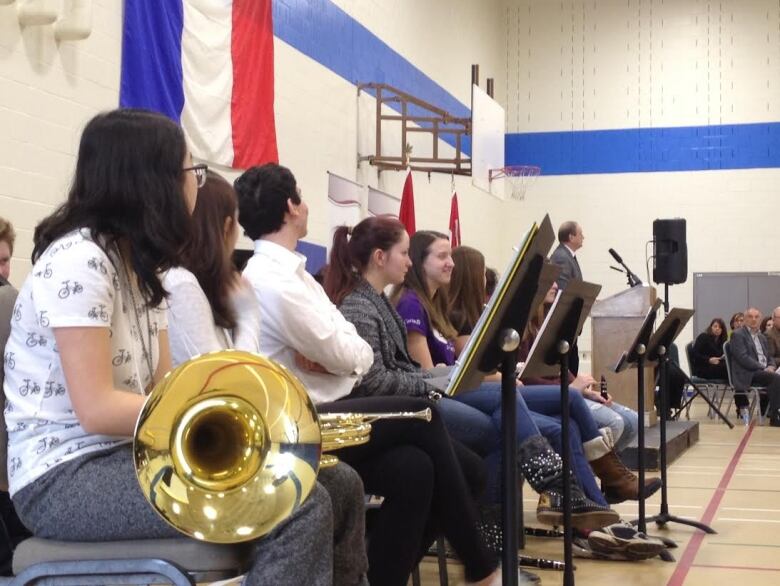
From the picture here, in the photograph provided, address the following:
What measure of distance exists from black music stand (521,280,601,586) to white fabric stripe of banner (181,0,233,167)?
3.47 m

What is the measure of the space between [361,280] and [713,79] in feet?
36.5

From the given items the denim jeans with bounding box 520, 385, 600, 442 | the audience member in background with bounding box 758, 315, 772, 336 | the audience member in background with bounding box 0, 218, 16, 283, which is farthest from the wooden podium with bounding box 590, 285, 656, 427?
the audience member in background with bounding box 0, 218, 16, 283

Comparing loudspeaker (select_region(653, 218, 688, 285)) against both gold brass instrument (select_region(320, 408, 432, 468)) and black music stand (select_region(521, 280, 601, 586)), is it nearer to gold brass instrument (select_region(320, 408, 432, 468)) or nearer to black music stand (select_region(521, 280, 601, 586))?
black music stand (select_region(521, 280, 601, 586))

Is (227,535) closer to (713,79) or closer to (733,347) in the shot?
(733,347)

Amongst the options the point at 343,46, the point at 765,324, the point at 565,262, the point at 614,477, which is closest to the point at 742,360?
Result: the point at 765,324

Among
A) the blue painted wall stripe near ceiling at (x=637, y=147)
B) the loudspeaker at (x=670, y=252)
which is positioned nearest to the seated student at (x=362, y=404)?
the loudspeaker at (x=670, y=252)

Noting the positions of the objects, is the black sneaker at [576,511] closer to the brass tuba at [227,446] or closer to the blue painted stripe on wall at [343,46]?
the brass tuba at [227,446]

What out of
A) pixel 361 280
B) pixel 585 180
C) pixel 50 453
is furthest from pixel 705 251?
pixel 50 453

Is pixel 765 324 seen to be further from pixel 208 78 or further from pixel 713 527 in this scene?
pixel 208 78

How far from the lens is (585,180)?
44.7ft

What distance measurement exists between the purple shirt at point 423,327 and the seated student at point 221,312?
1.35m

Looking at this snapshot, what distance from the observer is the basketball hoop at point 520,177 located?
511 inches

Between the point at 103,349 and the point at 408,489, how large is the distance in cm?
105

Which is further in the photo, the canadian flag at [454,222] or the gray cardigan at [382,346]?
the canadian flag at [454,222]
